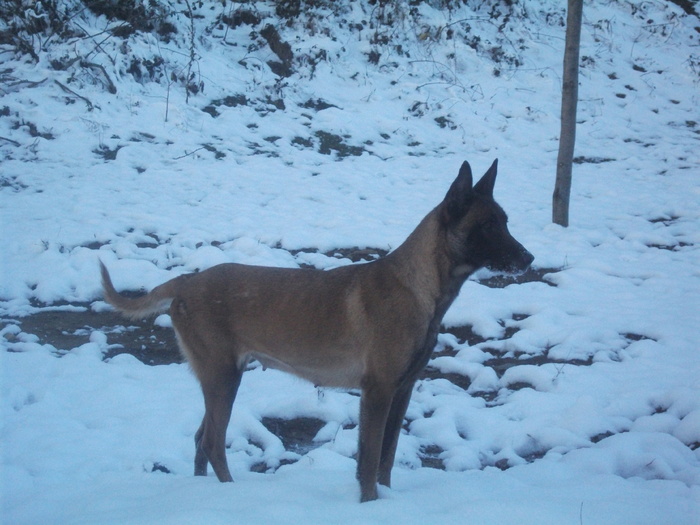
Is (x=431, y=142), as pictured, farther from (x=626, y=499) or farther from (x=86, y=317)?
(x=626, y=499)

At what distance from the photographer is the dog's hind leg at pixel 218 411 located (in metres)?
3.69

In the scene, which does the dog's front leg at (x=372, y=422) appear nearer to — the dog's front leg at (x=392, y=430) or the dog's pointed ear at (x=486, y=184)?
the dog's front leg at (x=392, y=430)

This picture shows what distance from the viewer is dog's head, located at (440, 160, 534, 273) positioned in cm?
359

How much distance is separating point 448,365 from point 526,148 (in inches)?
279

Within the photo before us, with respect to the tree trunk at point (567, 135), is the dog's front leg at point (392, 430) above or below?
below

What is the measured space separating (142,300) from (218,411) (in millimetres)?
893

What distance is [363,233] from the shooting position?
783cm

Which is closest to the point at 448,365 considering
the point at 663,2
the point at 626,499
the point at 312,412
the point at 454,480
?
the point at 312,412

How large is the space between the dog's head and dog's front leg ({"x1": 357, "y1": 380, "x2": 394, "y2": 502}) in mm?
840

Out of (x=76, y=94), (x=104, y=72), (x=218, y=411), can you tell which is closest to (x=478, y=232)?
(x=218, y=411)

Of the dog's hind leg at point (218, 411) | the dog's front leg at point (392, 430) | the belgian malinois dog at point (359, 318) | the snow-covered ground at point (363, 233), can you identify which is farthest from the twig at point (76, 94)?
the dog's front leg at point (392, 430)

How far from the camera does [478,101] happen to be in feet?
42.5

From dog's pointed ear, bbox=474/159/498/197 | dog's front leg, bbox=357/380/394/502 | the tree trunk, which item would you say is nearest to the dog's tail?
dog's front leg, bbox=357/380/394/502

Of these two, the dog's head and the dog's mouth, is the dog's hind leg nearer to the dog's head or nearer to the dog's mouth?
the dog's head
